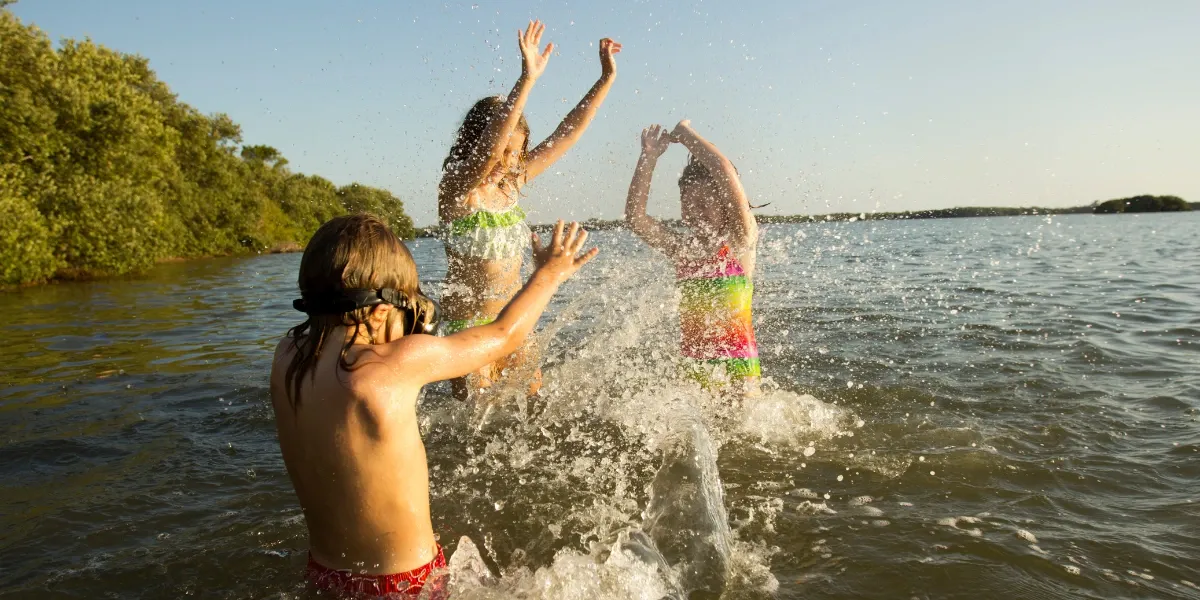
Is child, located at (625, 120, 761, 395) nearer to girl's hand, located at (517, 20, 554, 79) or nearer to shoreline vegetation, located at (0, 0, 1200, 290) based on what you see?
girl's hand, located at (517, 20, 554, 79)

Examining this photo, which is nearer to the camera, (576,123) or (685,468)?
(685,468)

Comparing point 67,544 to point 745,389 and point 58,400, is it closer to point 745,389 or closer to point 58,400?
point 58,400

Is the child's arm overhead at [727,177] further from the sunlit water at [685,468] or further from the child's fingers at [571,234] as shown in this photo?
the child's fingers at [571,234]

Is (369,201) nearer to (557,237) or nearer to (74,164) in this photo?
(557,237)

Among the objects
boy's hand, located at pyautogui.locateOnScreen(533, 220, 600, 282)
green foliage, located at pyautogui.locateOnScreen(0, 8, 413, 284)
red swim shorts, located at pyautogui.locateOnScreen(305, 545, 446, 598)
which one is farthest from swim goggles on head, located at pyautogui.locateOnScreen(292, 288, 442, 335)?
green foliage, located at pyautogui.locateOnScreen(0, 8, 413, 284)

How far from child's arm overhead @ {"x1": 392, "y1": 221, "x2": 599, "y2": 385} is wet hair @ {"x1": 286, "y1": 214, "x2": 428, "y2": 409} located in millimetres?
193

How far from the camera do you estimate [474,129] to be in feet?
14.3

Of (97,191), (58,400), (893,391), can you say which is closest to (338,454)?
(893,391)

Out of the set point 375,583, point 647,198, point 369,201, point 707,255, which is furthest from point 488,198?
point 369,201

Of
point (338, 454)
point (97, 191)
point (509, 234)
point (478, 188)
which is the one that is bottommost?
point (338, 454)

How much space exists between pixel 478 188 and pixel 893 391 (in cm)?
369

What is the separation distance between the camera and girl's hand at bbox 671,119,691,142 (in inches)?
181

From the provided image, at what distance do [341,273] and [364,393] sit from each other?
41cm

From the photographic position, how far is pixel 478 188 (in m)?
4.47
